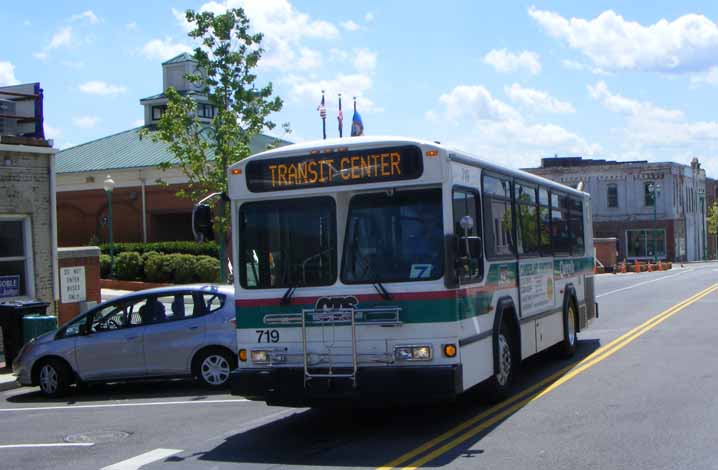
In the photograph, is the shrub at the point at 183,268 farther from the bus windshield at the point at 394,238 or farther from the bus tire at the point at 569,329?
the bus windshield at the point at 394,238

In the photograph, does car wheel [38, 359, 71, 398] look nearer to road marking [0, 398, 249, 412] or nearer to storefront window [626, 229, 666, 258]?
road marking [0, 398, 249, 412]

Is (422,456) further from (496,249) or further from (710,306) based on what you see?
(710,306)

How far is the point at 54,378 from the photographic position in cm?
1385

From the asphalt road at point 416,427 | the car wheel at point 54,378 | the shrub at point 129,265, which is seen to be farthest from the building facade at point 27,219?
the shrub at point 129,265

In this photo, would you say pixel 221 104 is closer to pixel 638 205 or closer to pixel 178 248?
pixel 178 248

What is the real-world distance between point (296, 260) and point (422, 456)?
2490 mm

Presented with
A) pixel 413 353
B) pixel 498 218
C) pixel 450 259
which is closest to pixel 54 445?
pixel 413 353

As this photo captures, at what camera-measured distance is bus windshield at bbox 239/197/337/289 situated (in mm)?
9289

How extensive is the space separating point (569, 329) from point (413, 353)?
686 cm

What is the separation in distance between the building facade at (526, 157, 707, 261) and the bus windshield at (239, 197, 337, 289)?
69444 millimetres

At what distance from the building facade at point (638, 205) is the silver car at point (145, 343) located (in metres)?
66.6

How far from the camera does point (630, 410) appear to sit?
992 centimetres

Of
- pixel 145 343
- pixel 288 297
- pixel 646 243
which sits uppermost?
pixel 646 243

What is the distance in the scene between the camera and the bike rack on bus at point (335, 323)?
29.2ft
